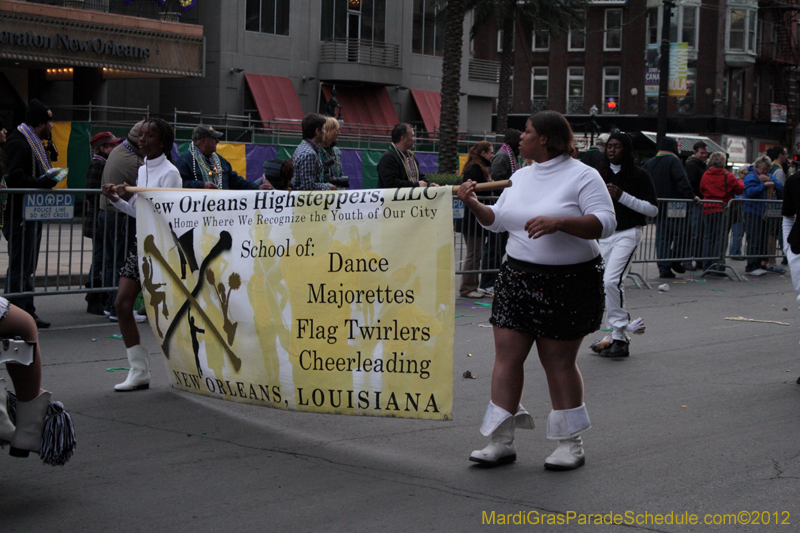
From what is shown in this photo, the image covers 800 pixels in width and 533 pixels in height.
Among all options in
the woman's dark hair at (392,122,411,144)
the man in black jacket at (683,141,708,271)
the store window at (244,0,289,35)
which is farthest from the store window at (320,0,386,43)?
the woman's dark hair at (392,122,411,144)

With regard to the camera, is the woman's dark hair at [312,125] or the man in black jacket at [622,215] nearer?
the man in black jacket at [622,215]

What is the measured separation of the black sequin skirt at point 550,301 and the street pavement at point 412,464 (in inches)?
30.4

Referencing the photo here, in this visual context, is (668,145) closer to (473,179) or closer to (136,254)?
(473,179)

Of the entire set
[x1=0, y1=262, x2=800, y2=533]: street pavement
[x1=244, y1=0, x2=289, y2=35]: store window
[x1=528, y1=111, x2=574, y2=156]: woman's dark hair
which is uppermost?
[x1=244, y1=0, x2=289, y2=35]: store window

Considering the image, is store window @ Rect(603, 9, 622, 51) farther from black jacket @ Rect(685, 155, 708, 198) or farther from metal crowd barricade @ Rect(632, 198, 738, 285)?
metal crowd barricade @ Rect(632, 198, 738, 285)

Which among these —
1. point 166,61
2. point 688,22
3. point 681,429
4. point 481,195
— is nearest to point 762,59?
point 688,22

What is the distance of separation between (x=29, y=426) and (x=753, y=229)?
1435cm

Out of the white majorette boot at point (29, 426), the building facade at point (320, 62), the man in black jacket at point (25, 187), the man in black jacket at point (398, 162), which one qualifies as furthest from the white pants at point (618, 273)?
the building facade at point (320, 62)

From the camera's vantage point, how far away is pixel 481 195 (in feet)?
40.0

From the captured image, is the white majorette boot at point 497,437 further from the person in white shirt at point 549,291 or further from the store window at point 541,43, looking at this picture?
the store window at point 541,43

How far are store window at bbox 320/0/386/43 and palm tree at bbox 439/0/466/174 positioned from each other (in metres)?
16.3

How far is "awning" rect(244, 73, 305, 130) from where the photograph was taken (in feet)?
115

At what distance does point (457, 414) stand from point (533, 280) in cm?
161

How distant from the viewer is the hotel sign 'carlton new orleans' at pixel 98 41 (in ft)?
85.9
